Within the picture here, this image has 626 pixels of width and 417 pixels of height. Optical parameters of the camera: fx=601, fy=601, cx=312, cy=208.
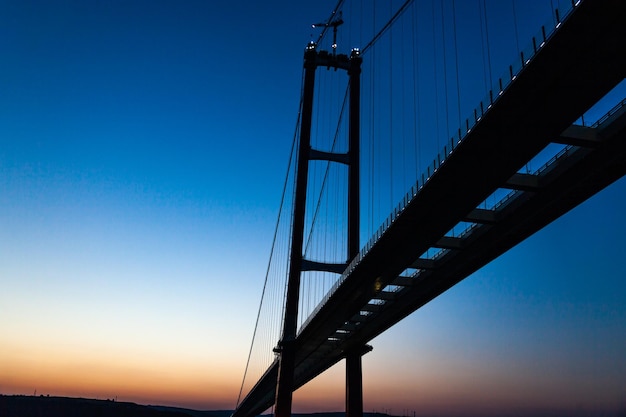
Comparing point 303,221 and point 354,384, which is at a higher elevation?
point 303,221

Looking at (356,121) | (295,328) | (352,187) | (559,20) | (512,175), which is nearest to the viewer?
(559,20)

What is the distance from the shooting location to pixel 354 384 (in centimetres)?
2912

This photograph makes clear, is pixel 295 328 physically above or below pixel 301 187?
below

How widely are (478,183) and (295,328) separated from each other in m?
15.9

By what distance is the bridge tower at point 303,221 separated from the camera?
27812 mm

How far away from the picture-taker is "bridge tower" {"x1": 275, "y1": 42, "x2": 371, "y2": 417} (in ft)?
91.2

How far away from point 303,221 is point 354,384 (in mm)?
8304

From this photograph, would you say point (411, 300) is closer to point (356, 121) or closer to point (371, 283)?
point (371, 283)

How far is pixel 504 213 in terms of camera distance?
15562 mm

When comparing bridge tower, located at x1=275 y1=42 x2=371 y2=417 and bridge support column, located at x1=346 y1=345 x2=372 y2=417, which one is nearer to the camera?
bridge tower, located at x1=275 y1=42 x2=371 y2=417

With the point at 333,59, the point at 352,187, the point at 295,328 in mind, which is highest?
the point at 333,59

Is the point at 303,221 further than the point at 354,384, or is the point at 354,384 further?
the point at 303,221

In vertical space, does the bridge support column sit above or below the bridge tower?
below

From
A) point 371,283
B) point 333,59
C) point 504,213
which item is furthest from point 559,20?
point 333,59
